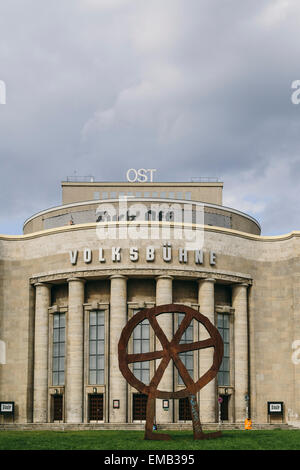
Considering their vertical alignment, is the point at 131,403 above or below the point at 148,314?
below

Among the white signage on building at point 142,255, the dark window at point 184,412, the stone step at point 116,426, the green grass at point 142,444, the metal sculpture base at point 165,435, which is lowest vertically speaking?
the stone step at point 116,426

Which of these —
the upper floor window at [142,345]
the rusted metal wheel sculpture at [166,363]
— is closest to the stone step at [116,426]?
the upper floor window at [142,345]

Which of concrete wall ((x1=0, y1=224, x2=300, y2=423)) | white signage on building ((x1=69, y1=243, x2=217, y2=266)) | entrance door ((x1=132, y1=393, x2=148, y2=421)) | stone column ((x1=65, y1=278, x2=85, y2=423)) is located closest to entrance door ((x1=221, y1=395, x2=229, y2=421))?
concrete wall ((x1=0, y1=224, x2=300, y2=423))

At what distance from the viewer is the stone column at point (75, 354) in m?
68.6

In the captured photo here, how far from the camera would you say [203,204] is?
8081cm

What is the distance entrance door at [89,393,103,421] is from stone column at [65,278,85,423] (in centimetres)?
152

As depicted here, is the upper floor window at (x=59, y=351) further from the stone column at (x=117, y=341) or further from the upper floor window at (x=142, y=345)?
the upper floor window at (x=142, y=345)

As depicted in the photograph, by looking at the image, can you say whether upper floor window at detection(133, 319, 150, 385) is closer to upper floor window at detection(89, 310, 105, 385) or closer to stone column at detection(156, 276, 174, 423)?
stone column at detection(156, 276, 174, 423)

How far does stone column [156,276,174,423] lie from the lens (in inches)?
2657

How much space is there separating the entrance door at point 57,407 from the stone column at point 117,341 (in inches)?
229

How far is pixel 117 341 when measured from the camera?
68.0m

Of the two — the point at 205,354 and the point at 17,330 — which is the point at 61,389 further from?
the point at 205,354

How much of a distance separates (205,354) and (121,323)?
8.17 meters
